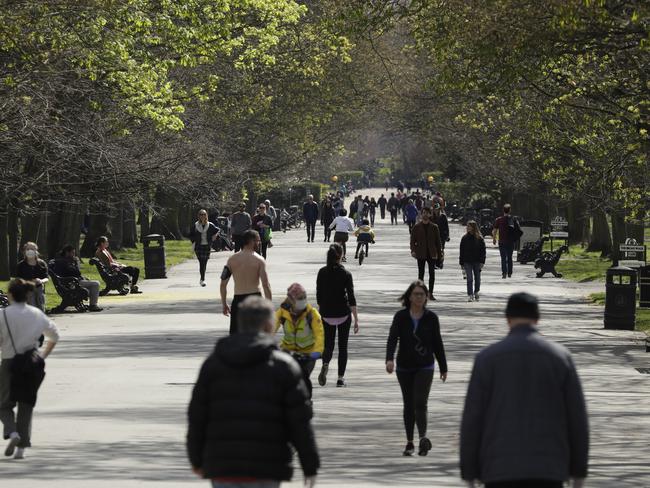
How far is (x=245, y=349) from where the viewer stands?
23.8ft

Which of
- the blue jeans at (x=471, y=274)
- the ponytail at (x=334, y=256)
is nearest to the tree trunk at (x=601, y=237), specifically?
the blue jeans at (x=471, y=274)

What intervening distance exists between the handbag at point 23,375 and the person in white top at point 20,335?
2cm

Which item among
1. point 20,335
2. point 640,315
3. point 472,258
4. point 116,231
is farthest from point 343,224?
point 20,335

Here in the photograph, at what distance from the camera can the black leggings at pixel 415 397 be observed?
1312cm

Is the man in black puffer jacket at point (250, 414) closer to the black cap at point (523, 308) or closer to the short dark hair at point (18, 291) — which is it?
the black cap at point (523, 308)

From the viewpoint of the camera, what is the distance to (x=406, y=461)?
1273 centimetres

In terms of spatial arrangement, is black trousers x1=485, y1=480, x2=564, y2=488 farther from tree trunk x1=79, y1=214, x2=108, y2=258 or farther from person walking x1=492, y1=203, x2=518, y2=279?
tree trunk x1=79, y1=214, x2=108, y2=258

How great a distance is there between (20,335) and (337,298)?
16.5 feet

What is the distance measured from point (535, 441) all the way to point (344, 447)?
19.8ft

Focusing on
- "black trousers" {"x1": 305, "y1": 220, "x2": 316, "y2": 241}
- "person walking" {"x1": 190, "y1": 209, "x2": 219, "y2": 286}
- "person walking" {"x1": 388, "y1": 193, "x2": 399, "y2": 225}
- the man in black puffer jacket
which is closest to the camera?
the man in black puffer jacket

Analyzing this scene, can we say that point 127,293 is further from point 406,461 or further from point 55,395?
point 406,461

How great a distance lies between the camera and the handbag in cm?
1296

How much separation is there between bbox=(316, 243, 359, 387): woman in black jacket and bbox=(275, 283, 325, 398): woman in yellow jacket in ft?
6.63

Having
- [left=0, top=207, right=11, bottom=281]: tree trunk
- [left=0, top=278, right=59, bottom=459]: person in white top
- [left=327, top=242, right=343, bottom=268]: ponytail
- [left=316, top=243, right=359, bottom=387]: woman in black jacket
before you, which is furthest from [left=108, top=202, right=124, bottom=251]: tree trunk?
[left=0, top=278, right=59, bottom=459]: person in white top
